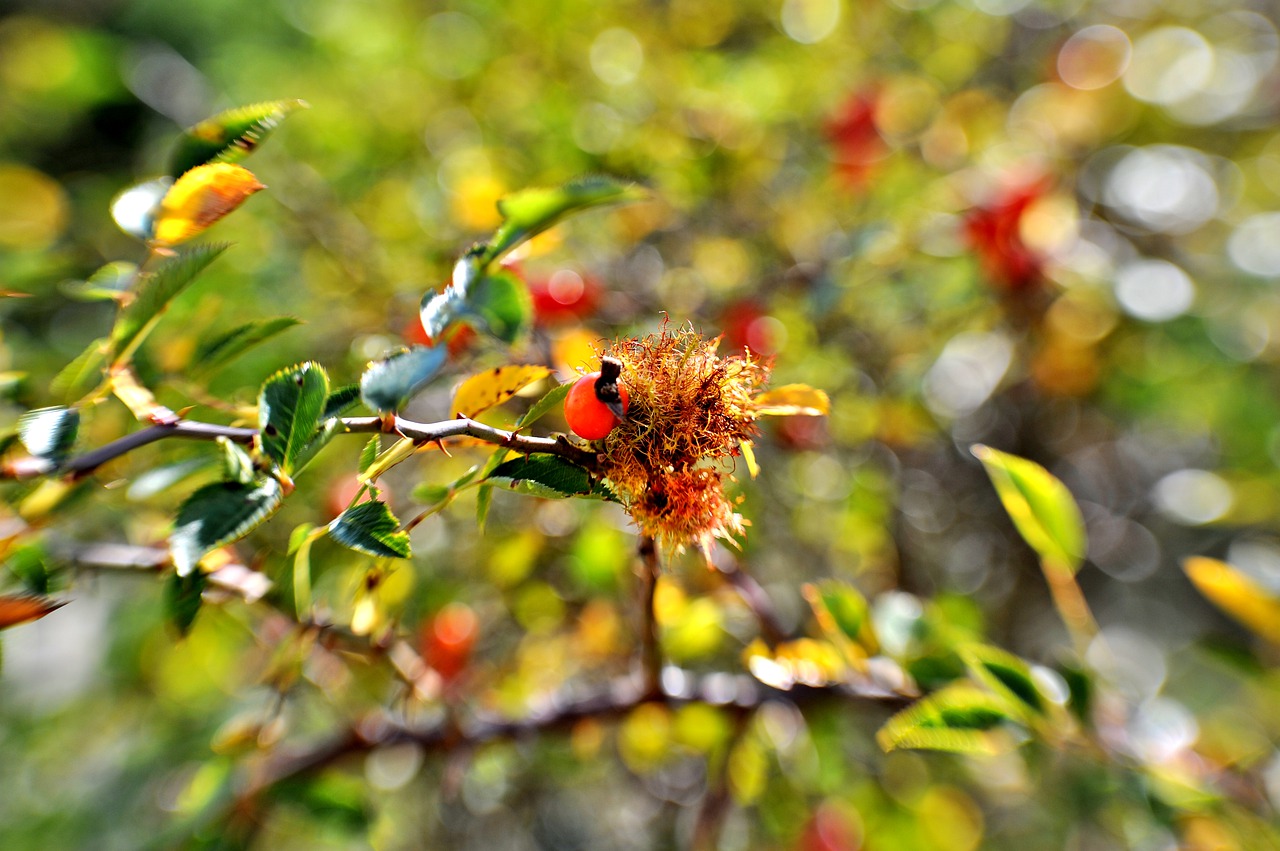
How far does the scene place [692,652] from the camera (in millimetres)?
1040

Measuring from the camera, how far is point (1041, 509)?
80 centimetres

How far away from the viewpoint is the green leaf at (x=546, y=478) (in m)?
0.46

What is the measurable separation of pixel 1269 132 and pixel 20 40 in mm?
3267

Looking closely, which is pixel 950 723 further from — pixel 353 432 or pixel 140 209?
pixel 140 209

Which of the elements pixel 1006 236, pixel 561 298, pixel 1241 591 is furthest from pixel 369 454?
pixel 1006 236

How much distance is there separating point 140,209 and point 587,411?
1.09 ft

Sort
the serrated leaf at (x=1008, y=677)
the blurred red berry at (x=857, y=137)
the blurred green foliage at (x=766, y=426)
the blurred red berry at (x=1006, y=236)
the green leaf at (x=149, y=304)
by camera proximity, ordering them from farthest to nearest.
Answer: the blurred red berry at (x=857, y=137)
the blurred red berry at (x=1006, y=236)
the blurred green foliage at (x=766, y=426)
the serrated leaf at (x=1008, y=677)
the green leaf at (x=149, y=304)

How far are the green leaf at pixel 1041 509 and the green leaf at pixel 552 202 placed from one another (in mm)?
503

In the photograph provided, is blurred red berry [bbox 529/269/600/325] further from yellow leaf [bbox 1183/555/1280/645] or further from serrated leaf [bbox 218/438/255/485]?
yellow leaf [bbox 1183/555/1280/645]

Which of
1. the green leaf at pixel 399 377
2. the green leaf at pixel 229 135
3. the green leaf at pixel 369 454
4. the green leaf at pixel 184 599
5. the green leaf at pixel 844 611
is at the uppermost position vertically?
the green leaf at pixel 229 135

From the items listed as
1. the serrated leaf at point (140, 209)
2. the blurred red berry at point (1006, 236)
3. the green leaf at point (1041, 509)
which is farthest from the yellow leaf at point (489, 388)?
the blurred red berry at point (1006, 236)

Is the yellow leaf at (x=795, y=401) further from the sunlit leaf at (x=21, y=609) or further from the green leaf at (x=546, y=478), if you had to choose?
the sunlit leaf at (x=21, y=609)

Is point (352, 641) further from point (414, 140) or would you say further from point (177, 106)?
point (177, 106)

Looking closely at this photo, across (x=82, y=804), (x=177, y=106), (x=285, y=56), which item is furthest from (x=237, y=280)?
(x=285, y=56)
